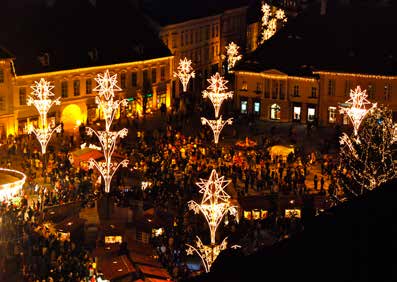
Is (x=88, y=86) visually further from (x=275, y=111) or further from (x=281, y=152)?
(x=281, y=152)

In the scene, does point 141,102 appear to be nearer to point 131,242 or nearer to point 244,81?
point 244,81

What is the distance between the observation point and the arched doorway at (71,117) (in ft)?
183

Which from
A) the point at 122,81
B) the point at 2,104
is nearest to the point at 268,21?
the point at 122,81

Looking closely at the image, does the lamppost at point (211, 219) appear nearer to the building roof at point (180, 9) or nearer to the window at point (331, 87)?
the window at point (331, 87)

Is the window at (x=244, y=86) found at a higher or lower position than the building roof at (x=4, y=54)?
lower

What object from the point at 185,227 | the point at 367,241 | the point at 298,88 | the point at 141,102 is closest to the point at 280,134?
the point at 298,88

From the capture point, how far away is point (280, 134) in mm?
55781

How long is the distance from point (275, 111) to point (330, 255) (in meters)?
50.7

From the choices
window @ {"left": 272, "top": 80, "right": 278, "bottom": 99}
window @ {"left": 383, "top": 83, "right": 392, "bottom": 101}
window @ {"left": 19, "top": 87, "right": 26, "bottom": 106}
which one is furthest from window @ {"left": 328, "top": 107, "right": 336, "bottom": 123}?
window @ {"left": 19, "top": 87, "right": 26, "bottom": 106}

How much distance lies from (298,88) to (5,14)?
19.7 m

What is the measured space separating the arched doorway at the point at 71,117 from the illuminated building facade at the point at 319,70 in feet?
38.6

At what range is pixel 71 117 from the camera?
2217 inches

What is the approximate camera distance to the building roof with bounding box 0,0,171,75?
2133 inches

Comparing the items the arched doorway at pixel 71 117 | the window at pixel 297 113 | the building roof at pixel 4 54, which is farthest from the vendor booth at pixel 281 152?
the building roof at pixel 4 54
